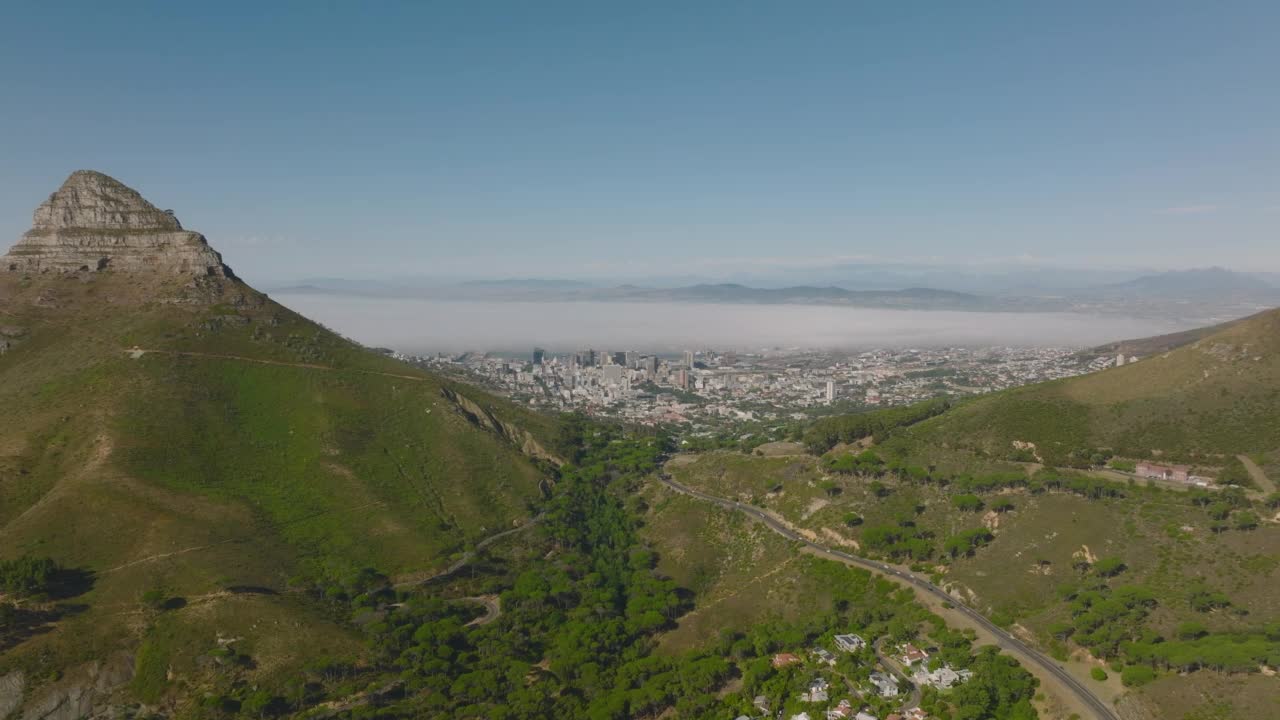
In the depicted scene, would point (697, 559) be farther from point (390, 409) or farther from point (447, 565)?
point (390, 409)

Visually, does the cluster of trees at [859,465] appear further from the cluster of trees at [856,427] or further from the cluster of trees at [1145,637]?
the cluster of trees at [1145,637]

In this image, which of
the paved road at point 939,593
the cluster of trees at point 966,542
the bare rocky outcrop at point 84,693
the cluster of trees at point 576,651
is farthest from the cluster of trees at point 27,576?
the cluster of trees at point 966,542

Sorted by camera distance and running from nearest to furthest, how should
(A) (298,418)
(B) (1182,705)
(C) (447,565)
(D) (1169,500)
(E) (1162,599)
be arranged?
(B) (1182,705) → (E) (1162,599) → (D) (1169,500) → (C) (447,565) → (A) (298,418)

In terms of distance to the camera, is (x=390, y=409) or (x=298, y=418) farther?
(x=390, y=409)

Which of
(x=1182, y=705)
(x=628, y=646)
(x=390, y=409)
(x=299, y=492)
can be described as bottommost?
(x=628, y=646)

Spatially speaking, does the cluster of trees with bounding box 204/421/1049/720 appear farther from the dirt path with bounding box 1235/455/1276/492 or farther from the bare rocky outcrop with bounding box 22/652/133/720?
the dirt path with bounding box 1235/455/1276/492

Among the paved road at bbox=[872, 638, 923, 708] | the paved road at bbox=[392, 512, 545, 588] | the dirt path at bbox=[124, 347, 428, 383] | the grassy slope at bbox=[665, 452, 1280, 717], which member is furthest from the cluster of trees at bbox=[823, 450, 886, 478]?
the dirt path at bbox=[124, 347, 428, 383]

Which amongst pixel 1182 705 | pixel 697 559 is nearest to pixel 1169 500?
pixel 1182 705

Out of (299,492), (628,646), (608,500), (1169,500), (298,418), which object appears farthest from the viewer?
(608,500)
